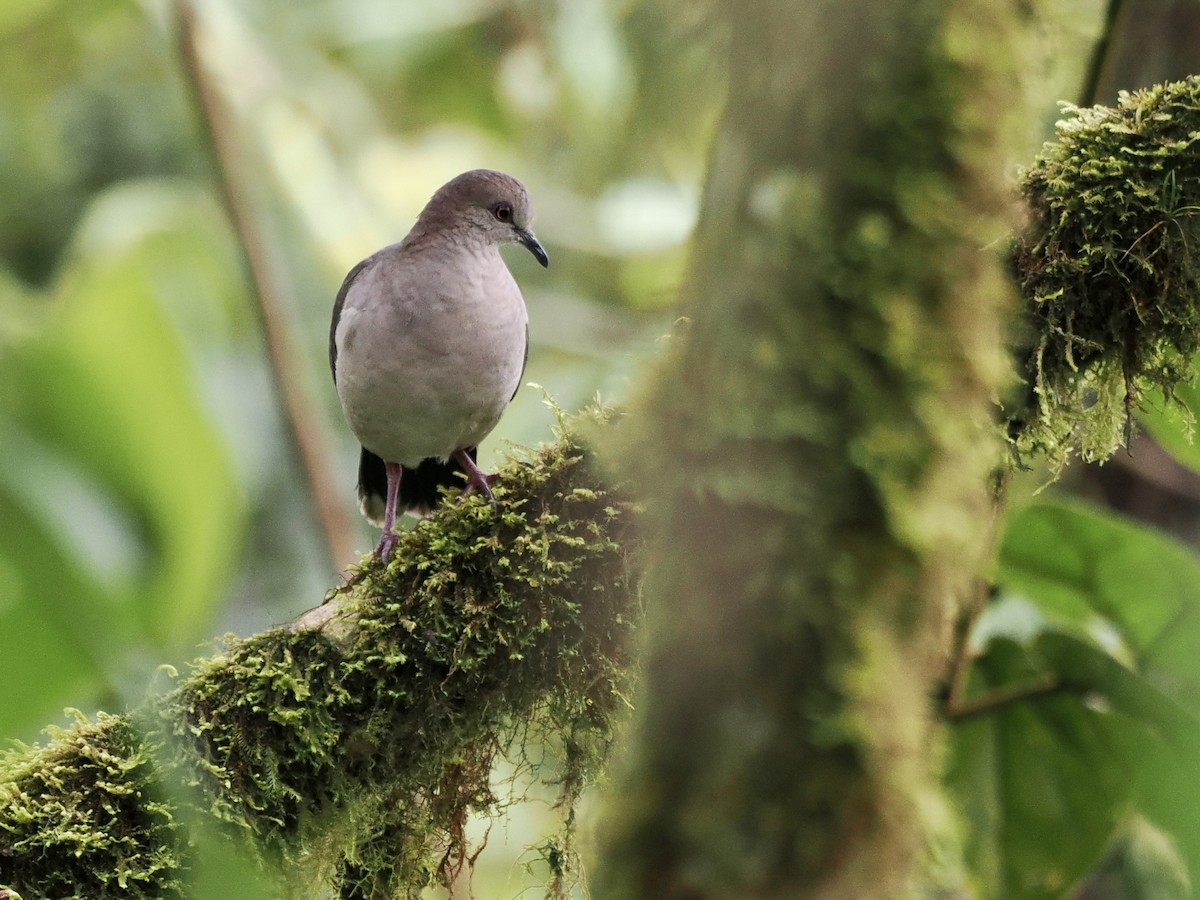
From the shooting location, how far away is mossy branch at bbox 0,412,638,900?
2.43m

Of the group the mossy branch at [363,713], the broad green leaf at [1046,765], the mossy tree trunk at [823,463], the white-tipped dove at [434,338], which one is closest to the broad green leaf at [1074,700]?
the broad green leaf at [1046,765]

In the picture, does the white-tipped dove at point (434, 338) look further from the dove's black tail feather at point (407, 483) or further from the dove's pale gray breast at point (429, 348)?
the dove's black tail feather at point (407, 483)

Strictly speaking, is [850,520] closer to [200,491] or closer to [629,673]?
[629,673]

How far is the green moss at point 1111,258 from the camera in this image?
7.75ft

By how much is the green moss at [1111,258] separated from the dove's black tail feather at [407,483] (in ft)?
8.13

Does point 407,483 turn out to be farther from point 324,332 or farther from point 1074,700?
point 324,332

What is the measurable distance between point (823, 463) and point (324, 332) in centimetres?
678

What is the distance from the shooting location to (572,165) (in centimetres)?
1102

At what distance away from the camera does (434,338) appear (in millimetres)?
3812

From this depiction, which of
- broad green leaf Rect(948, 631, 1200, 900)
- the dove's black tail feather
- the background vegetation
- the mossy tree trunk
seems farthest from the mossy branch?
the dove's black tail feather

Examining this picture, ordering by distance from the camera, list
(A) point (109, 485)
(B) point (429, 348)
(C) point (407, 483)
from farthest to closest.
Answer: (C) point (407, 483) < (B) point (429, 348) < (A) point (109, 485)

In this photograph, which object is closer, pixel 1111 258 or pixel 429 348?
pixel 1111 258

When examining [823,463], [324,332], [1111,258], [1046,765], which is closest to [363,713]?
[823,463]

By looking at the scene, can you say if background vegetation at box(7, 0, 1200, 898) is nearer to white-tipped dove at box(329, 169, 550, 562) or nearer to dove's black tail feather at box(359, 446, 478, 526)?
dove's black tail feather at box(359, 446, 478, 526)
